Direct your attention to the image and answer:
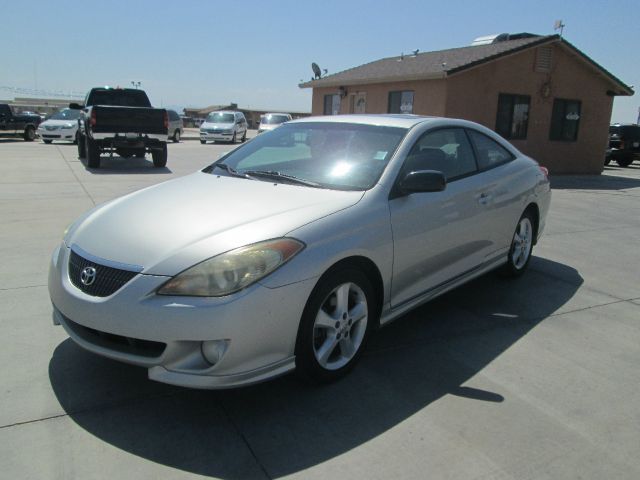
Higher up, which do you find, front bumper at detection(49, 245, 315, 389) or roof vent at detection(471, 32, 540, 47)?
roof vent at detection(471, 32, 540, 47)

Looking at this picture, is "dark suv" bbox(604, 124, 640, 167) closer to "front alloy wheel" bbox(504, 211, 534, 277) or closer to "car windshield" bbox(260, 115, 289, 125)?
"car windshield" bbox(260, 115, 289, 125)

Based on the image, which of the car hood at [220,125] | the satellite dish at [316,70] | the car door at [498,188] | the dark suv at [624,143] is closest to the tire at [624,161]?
the dark suv at [624,143]

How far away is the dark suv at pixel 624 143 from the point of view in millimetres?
22672

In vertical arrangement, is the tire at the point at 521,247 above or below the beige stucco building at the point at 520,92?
below

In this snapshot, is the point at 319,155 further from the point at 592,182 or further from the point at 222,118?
the point at 222,118

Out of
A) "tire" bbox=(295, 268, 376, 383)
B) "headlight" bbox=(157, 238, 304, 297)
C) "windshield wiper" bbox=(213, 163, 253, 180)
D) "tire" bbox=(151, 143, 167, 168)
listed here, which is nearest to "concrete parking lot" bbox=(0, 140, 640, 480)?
"tire" bbox=(295, 268, 376, 383)

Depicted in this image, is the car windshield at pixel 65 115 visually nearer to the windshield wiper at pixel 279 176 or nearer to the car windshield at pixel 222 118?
the car windshield at pixel 222 118

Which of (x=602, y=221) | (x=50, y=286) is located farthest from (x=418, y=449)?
(x=602, y=221)

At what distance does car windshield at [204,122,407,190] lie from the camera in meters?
3.62

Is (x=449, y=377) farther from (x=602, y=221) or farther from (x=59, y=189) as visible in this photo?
(x=59, y=189)

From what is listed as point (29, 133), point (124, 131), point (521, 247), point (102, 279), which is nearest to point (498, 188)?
point (521, 247)

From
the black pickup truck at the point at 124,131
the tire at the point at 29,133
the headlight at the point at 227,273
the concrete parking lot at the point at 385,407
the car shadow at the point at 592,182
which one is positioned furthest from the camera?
the tire at the point at 29,133

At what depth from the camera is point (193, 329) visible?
2.55m

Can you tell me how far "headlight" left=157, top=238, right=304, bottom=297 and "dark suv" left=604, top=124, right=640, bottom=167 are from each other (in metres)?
24.4
